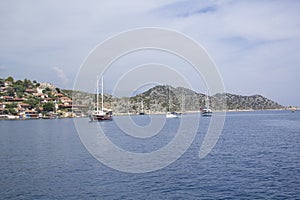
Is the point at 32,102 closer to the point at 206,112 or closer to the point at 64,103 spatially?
the point at 64,103

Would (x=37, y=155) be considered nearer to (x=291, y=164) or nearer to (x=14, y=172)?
(x=14, y=172)

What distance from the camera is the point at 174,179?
79.0 feet

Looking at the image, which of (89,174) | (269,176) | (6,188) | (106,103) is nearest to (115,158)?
(89,174)

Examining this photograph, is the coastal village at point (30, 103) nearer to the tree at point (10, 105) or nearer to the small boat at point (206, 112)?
the tree at point (10, 105)

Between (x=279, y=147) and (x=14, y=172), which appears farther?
(x=279, y=147)

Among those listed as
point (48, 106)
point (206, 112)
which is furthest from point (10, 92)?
point (206, 112)

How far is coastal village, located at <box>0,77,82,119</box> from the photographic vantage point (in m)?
163

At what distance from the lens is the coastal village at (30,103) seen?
16262 centimetres

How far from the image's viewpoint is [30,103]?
169875mm

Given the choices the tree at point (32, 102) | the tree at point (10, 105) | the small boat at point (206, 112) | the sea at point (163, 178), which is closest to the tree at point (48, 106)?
the tree at point (32, 102)

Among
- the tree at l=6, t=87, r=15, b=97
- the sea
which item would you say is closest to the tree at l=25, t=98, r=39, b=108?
the tree at l=6, t=87, r=15, b=97

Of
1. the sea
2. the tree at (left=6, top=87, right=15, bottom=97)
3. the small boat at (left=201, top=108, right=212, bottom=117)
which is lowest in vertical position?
the sea

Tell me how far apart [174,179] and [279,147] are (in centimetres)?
Answer: 2157

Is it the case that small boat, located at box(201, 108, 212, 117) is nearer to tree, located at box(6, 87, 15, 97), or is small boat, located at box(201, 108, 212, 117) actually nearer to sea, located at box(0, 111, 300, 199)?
tree, located at box(6, 87, 15, 97)
